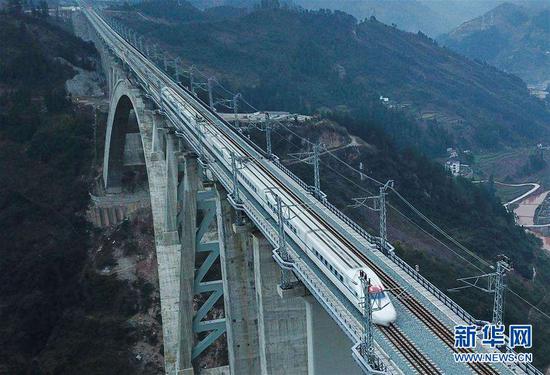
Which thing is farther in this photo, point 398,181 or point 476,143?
point 476,143

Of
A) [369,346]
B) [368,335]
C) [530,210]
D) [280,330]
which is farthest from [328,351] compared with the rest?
[530,210]

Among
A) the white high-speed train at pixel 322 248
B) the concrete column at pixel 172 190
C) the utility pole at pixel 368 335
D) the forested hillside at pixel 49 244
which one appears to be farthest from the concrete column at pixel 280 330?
the forested hillside at pixel 49 244

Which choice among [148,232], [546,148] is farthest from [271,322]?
[546,148]

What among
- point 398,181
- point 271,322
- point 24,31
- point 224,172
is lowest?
point 398,181

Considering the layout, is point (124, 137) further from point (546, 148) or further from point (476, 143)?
point (546, 148)

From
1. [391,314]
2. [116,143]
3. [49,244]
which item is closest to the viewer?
[391,314]

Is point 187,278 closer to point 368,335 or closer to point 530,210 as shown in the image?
point 368,335
